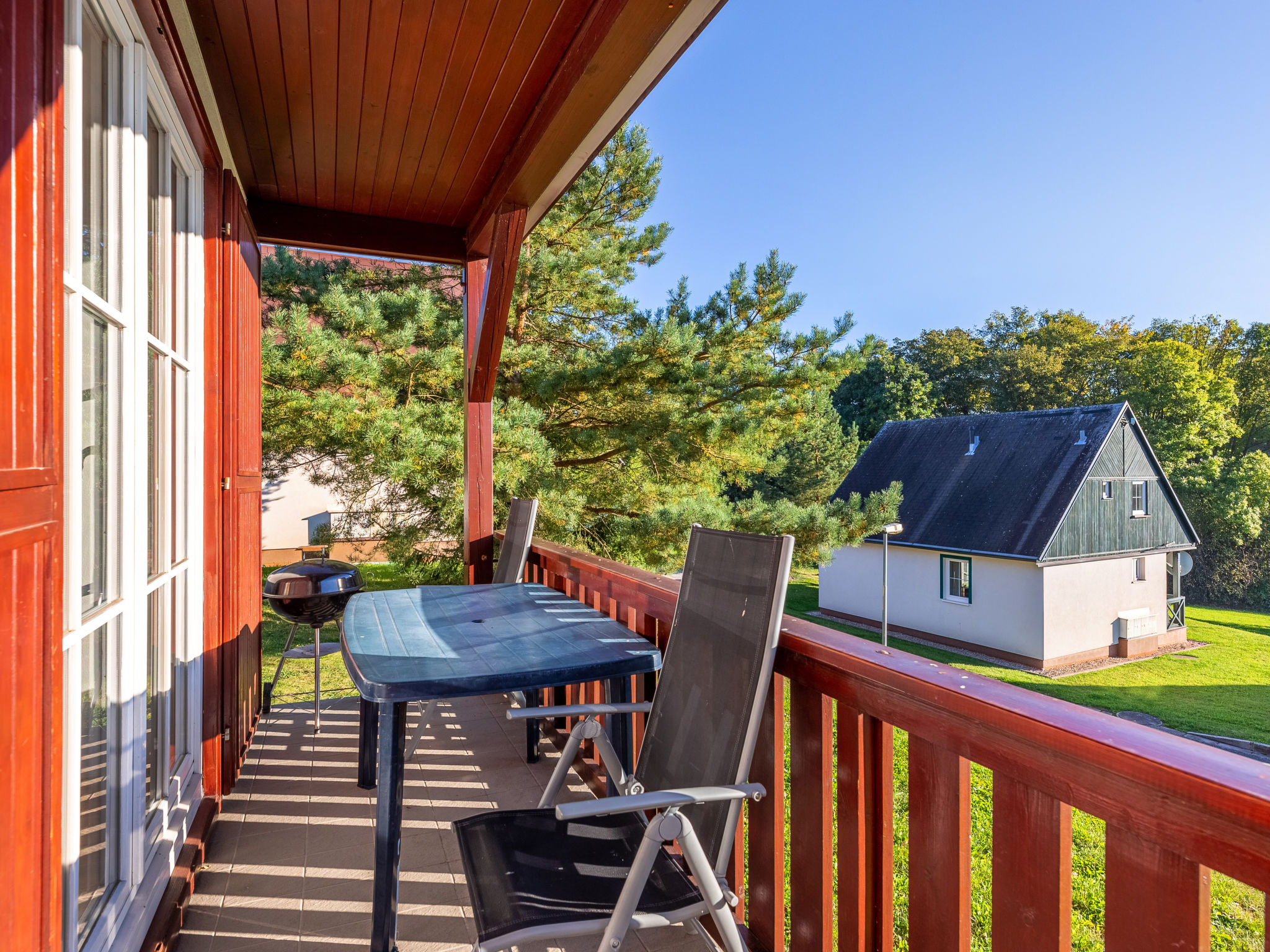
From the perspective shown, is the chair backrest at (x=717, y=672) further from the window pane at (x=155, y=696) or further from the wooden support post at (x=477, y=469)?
the wooden support post at (x=477, y=469)

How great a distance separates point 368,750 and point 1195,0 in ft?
75.6

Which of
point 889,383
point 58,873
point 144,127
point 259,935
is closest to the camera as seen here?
point 58,873

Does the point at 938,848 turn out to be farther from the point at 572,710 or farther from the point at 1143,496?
the point at 1143,496

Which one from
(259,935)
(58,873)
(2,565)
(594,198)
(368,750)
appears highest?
(594,198)

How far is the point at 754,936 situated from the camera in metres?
1.69

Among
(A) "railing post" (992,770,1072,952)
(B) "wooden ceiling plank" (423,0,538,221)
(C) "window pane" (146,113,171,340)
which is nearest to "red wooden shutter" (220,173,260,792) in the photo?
(C) "window pane" (146,113,171,340)

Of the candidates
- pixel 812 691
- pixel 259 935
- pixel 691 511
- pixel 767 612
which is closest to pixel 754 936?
pixel 812 691

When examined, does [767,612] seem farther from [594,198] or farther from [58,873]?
[594,198]

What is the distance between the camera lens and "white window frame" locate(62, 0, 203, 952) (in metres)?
1.16

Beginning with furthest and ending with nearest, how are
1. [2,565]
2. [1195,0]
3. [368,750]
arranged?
1. [1195,0]
2. [368,750]
3. [2,565]

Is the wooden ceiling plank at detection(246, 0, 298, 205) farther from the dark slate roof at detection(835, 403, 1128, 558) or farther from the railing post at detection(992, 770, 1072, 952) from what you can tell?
the dark slate roof at detection(835, 403, 1128, 558)

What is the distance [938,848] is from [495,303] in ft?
9.92

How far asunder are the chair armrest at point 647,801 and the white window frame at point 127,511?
2.74 feet

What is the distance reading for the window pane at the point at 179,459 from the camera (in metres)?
2.05
